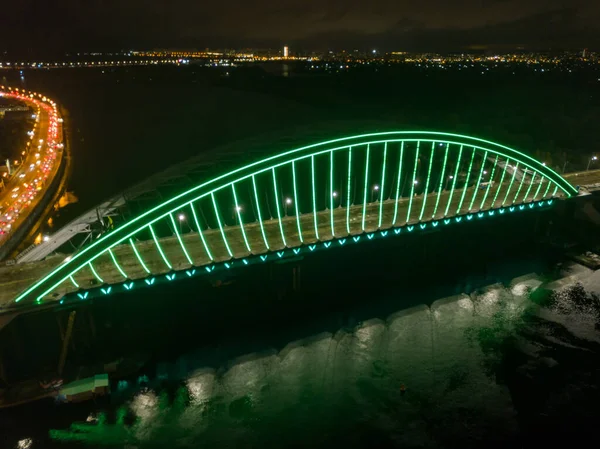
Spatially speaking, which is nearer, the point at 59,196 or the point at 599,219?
the point at 599,219

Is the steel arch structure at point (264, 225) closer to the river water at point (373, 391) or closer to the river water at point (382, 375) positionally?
the river water at point (382, 375)

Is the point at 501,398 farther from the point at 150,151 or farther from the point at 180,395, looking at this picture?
the point at 150,151

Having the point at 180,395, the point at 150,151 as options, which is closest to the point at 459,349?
the point at 180,395

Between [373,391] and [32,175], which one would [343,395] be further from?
[32,175]

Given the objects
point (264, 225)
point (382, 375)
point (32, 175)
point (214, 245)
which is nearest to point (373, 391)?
point (382, 375)

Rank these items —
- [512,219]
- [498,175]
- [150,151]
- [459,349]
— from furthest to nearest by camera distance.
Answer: [150,151] < [498,175] < [512,219] < [459,349]

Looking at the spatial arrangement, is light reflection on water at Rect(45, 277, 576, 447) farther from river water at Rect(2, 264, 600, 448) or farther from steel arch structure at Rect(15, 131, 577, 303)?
steel arch structure at Rect(15, 131, 577, 303)

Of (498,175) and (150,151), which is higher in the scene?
(498,175)

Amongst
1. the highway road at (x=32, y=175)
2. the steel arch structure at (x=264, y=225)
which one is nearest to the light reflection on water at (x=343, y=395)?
the steel arch structure at (x=264, y=225)
